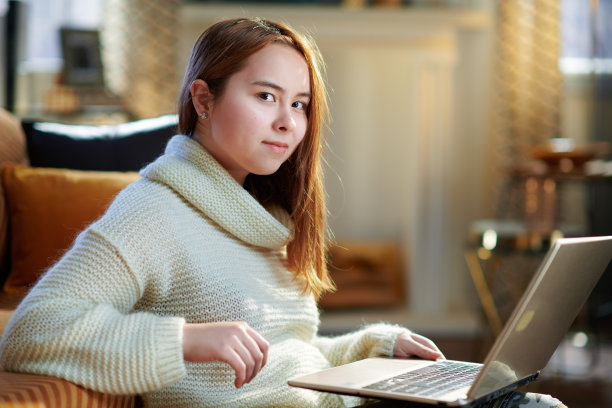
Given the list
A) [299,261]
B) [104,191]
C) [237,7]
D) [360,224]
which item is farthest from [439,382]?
[360,224]

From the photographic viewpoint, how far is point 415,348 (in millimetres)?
1154

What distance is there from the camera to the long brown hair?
110 centimetres

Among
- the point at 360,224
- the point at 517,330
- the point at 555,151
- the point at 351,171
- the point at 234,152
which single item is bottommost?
the point at 360,224

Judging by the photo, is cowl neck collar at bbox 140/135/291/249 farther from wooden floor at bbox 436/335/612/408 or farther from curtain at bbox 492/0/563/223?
curtain at bbox 492/0/563/223

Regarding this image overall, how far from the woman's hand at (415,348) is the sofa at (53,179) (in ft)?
2.02

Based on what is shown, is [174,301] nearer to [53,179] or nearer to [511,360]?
[511,360]

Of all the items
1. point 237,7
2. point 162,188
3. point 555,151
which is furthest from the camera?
point 237,7

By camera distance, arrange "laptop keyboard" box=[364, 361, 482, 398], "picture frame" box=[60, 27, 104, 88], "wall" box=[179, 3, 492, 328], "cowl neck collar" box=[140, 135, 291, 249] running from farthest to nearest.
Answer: "wall" box=[179, 3, 492, 328] → "picture frame" box=[60, 27, 104, 88] → "cowl neck collar" box=[140, 135, 291, 249] → "laptop keyboard" box=[364, 361, 482, 398]

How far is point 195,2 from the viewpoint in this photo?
3438mm

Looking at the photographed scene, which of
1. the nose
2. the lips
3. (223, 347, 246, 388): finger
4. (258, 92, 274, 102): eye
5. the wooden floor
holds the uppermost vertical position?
(258, 92, 274, 102): eye

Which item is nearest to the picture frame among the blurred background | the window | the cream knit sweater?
the blurred background

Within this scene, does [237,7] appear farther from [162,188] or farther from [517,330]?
[517,330]

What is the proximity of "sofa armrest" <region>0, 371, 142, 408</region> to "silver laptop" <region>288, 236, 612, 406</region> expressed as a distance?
23 centimetres

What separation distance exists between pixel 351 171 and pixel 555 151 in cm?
139
